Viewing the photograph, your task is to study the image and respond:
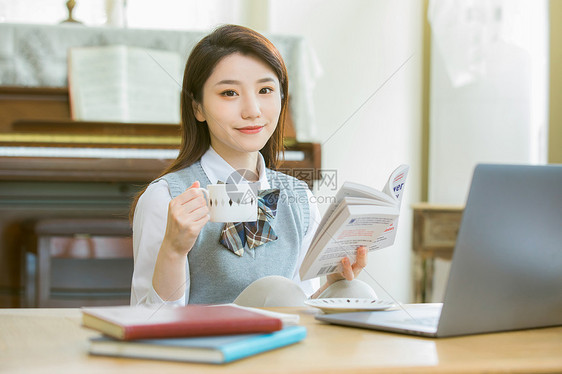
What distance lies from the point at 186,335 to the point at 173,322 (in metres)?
0.02

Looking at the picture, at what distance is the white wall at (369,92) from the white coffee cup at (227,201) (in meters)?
2.42

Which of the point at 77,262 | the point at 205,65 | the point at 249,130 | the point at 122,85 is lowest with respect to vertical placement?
the point at 77,262

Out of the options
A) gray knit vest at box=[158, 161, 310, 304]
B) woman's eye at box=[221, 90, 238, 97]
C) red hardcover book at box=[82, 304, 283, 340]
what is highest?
woman's eye at box=[221, 90, 238, 97]

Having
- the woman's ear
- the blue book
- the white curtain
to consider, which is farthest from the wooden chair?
the white curtain

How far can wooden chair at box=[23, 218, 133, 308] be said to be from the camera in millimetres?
2357

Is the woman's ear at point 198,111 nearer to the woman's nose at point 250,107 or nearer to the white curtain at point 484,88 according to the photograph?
the woman's nose at point 250,107

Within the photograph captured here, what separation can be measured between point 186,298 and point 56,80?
5.63ft

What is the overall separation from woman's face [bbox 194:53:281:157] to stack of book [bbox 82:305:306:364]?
27.8 inches

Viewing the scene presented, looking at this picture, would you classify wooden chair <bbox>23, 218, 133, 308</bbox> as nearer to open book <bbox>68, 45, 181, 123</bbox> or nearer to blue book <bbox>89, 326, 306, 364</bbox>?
open book <bbox>68, 45, 181, 123</bbox>

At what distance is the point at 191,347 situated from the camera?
0.63 m

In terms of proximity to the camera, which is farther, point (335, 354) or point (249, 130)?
point (249, 130)

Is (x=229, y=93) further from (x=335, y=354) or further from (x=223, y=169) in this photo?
(x=335, y=354)

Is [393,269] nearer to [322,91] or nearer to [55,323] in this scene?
[322,91]

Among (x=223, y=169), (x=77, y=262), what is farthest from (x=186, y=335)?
(x=77, y=262)
